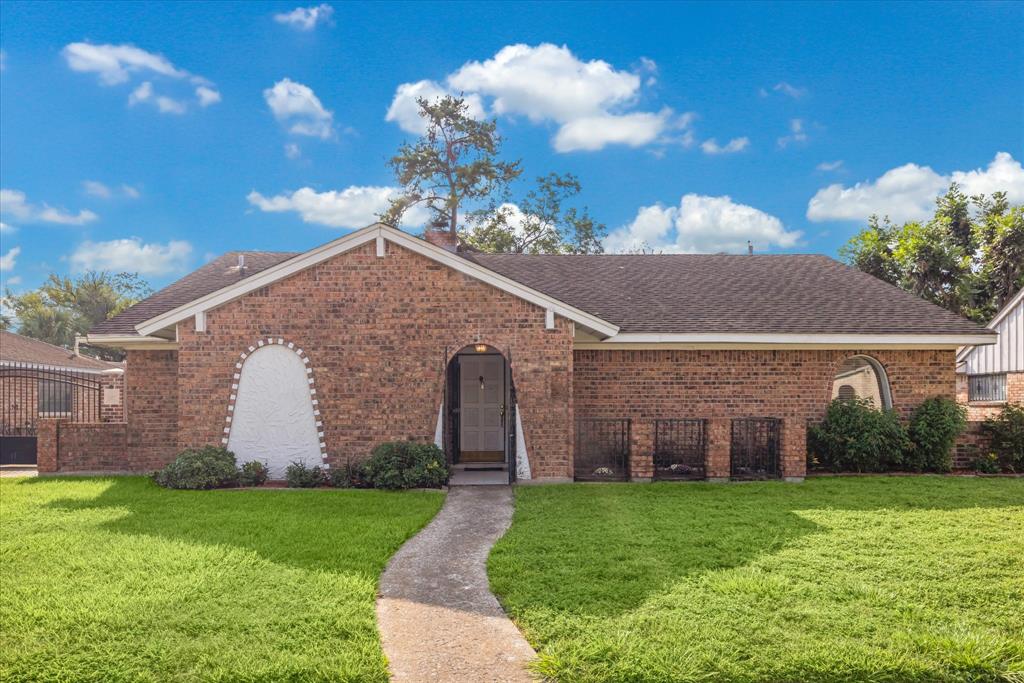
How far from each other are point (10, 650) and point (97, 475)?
9.16 m

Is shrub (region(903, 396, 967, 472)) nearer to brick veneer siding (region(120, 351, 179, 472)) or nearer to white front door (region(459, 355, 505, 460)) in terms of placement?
white front door (region(459, 355, 505, 460))

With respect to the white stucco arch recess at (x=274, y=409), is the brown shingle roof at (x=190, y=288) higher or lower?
higher

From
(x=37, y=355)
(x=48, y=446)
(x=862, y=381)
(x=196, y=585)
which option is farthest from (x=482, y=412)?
(x=37, y=355)

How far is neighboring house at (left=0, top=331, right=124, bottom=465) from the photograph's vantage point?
49.5ft

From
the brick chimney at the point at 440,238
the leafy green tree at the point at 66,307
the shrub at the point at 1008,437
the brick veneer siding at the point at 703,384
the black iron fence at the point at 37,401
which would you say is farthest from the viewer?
the leafy green tree at the point at 66,307

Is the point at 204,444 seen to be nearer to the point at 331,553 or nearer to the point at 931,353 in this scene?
the point at 331,553

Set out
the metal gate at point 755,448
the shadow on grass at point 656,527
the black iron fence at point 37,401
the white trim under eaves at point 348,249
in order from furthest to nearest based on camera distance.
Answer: the black iron fence at point 37,401 → the metal gate at point 755,448 → the white trim under eaves at point 348,249 → the shadow on grass at point 656,527

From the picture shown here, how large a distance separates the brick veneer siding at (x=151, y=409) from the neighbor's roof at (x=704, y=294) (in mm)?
838

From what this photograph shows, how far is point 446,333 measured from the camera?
Answer: 12.0 meters

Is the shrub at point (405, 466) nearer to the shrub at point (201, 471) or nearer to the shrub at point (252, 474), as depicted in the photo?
the shrub at point (252, 474)

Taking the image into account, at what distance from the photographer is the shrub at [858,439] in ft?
41.9

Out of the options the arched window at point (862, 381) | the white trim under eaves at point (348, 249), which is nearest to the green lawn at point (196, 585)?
the white trim under eaves at point (348, 249)

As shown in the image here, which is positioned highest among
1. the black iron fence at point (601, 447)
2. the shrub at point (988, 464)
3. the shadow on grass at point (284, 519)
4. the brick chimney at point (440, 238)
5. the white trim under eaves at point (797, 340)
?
the brick chimney at point (440, 238)

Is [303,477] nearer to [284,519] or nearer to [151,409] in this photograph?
[284,519]
